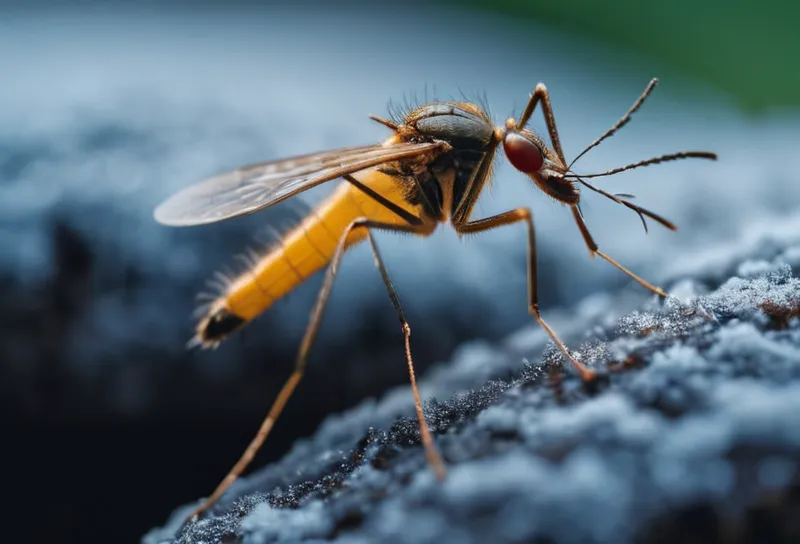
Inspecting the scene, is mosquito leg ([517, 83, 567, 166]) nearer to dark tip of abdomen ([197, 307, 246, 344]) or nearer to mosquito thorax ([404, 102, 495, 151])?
mosquito thorax ([404, 102, 495, 151])

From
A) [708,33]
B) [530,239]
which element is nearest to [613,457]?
[530,239]

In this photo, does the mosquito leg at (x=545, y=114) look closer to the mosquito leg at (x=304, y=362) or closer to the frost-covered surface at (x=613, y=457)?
the mosquito leg at (x=304, y=362)

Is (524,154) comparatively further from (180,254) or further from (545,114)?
(180,254)

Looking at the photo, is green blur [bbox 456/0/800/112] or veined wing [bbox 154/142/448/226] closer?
veined wing [bbox 154/142/448/226]

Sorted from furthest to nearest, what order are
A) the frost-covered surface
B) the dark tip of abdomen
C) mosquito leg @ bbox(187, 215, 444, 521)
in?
the dark tip of abdomen < mosquito leg @ bbox(187, 215, 444, 521) < the frost-covered surface

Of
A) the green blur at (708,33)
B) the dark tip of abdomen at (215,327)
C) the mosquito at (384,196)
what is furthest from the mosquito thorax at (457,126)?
the green blur at (708,33)

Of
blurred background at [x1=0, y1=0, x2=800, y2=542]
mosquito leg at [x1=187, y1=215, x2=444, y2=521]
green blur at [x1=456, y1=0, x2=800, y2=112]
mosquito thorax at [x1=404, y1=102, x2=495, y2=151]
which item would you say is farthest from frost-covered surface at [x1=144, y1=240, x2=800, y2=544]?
green blur at [x1=456, y1=0, x2=800, y2=112]

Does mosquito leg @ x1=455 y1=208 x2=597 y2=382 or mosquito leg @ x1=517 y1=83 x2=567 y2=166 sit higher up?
mosquito leg @ x1=517 y1=83 x2=567 y2=166

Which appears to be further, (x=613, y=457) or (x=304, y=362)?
(x=304, y=362)
